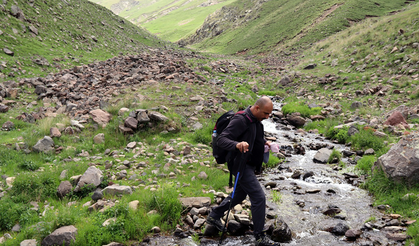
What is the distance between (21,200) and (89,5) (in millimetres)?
48187

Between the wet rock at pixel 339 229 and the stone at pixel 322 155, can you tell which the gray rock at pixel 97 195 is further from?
the stone at pixel 322 155

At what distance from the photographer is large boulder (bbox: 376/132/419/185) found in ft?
24.7

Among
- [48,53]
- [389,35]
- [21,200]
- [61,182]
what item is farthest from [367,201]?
[48,53]

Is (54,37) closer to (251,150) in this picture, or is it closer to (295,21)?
(251,150)

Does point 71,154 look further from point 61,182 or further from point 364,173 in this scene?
point 364,173

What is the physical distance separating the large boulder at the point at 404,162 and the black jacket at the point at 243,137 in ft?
16.6

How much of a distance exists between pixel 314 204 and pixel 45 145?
10533mm

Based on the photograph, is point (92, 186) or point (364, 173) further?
point (364, 173)

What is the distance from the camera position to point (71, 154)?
10.2m

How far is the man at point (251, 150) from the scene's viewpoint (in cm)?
548

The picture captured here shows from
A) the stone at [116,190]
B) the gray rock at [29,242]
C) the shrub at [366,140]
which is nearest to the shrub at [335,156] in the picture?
the shrub at [366,140]

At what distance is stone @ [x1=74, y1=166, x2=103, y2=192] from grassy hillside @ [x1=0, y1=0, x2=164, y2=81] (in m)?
14.7

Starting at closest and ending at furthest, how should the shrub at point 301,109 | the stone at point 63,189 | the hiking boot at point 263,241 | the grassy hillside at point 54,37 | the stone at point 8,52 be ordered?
the hiking boot at point 263,241 < the stone at point 63,189 < the shrub at point 301,109 < the stone at point 8,52 < the grassy hillside at point 54,37

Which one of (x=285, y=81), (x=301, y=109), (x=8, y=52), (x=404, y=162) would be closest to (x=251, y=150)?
(x=404, y=162)
